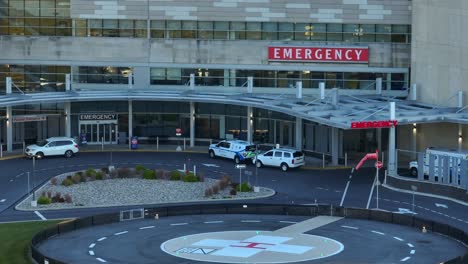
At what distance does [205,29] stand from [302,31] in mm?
7880

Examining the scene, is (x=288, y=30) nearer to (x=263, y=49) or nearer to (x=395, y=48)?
(x=263, y=49)

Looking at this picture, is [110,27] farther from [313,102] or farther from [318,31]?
[313,102]

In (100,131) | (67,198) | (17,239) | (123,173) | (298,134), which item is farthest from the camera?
(100,131)

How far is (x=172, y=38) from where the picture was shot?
292 ft

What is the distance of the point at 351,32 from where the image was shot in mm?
87938

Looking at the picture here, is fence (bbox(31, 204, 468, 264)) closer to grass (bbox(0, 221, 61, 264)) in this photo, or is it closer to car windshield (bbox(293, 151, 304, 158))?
grass (bbox(0, 221, 61, 264))

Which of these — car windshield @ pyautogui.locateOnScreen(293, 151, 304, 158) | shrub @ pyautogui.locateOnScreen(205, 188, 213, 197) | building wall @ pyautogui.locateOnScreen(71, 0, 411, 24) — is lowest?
shrub @ pyautogui.locateOnScreen(205, 188, 213, 197)

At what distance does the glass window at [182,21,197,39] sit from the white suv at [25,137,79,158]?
1388 cm

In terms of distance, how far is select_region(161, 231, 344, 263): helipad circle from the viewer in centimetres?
4875

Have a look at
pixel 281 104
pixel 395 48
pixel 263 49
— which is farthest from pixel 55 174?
pixel 395 48

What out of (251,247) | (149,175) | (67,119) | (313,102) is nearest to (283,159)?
(313,102)

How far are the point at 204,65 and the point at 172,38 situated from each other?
3421 mm

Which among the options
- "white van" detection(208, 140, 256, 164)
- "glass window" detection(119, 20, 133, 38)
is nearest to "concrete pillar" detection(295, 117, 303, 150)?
"white van" detection(208, 140, 256, 164)

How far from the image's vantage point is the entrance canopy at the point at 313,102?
242ft
